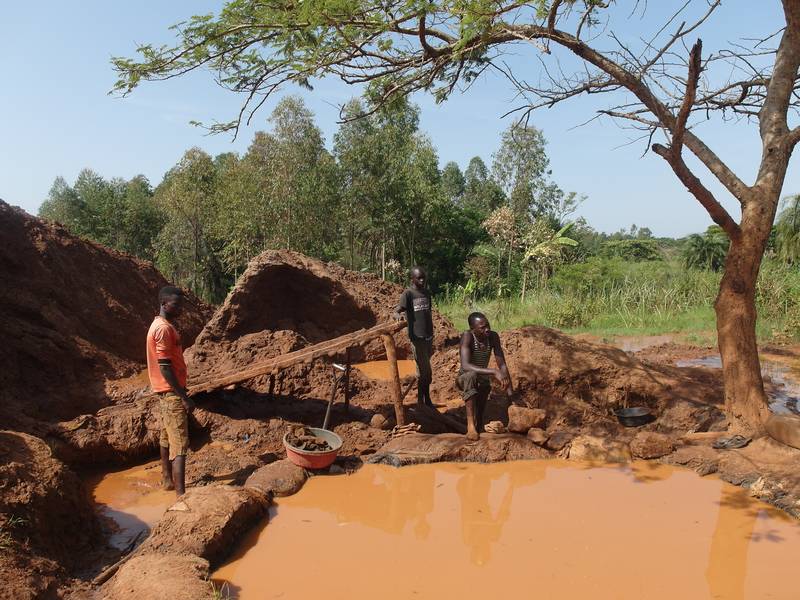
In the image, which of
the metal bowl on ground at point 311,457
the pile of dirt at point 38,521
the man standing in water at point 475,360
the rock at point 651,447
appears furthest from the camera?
the man standing in water at point 475,360

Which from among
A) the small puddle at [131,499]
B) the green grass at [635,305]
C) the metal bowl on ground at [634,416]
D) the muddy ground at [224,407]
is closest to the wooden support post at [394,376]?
the muddy ground at [224,407]

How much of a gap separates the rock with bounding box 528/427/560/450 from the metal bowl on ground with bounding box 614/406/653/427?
1090mm

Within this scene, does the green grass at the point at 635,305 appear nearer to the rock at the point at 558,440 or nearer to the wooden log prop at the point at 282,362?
the rock at the point at 558,440

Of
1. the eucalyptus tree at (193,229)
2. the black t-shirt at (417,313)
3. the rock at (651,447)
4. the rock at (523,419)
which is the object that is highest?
the eucalyptus tree at (193,229)

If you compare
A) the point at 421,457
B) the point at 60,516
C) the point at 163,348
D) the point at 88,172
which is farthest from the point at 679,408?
the point at 88,172

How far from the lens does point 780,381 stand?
9227mm

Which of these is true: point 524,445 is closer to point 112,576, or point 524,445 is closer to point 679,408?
point 679,408

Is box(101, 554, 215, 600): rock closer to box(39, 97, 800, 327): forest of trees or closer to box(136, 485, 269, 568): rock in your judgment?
box(136, 485, 269, 568): rock

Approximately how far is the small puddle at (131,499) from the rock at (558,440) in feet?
12.5

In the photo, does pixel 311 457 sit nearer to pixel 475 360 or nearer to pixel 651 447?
pixel 475 360

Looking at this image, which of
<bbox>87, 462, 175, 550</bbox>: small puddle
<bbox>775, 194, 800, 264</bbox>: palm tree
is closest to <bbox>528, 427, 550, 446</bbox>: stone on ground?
<bbox>87, 462, 175, 550</bbox>: small puddle

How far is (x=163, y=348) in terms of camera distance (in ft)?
16.2

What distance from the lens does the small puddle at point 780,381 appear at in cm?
797

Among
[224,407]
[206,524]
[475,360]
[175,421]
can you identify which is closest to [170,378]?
[175,421]
